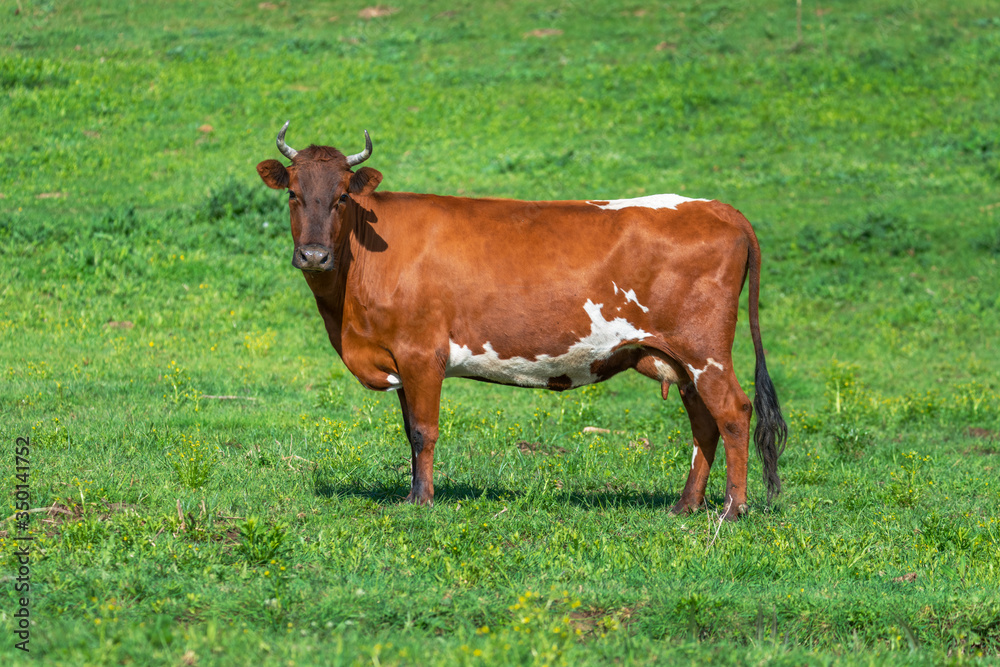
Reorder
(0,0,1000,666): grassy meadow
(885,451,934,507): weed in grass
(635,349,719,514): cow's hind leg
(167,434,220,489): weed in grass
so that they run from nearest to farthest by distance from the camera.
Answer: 1. (0,0,1000,666): grassy meadow
2. (167,434,220,489): weed in grass
3. (635,349,719,514): cow's hind leg
4. (885,451,934,507): weed in grass

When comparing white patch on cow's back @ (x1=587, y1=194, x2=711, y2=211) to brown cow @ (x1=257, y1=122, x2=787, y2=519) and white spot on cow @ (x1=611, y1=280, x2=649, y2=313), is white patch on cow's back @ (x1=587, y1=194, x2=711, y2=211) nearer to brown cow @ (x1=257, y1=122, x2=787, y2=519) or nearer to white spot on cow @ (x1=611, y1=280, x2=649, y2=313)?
brown cow @ (x1=257, y1=122, x2=787, y2=519)

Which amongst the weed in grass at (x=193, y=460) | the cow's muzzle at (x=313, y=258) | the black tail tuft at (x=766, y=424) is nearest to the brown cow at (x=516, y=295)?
the cow's muzzle at (x=313, y=258)

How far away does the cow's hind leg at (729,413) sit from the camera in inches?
307

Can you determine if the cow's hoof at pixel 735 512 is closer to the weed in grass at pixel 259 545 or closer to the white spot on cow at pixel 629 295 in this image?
the white spot on cow at pixel 629 295

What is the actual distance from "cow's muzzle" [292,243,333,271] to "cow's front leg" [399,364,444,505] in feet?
3.36

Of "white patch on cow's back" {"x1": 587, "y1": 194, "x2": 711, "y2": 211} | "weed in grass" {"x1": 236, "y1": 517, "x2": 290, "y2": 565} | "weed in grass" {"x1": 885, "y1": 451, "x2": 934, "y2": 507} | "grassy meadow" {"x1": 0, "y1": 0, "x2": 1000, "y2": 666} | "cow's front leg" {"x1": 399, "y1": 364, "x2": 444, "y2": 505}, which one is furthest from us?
"weed in grass" {"x1": 885, "y1": 451, "x2": 934, "y2": 507}

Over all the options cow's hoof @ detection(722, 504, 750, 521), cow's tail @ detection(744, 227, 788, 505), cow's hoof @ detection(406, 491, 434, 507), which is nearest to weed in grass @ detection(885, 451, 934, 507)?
cow's tail @ detection(744, 227, 788, 505)

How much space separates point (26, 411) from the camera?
9820 millimetres

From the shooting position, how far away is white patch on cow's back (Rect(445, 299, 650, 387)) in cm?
771

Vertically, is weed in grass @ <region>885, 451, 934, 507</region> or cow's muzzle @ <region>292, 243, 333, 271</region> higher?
cow's muzzle @ <region>292, 243, 333, 271</region>

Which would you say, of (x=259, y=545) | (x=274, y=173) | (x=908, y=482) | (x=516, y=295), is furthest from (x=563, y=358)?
(x=908, y=482)

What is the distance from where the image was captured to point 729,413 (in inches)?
309

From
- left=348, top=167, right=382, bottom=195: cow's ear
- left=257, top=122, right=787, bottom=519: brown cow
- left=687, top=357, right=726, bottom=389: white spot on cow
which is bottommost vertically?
left=687, top=357, right=726, bottom=389: white spot on cow

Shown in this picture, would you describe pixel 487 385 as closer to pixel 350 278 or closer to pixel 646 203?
pixel 646 203
